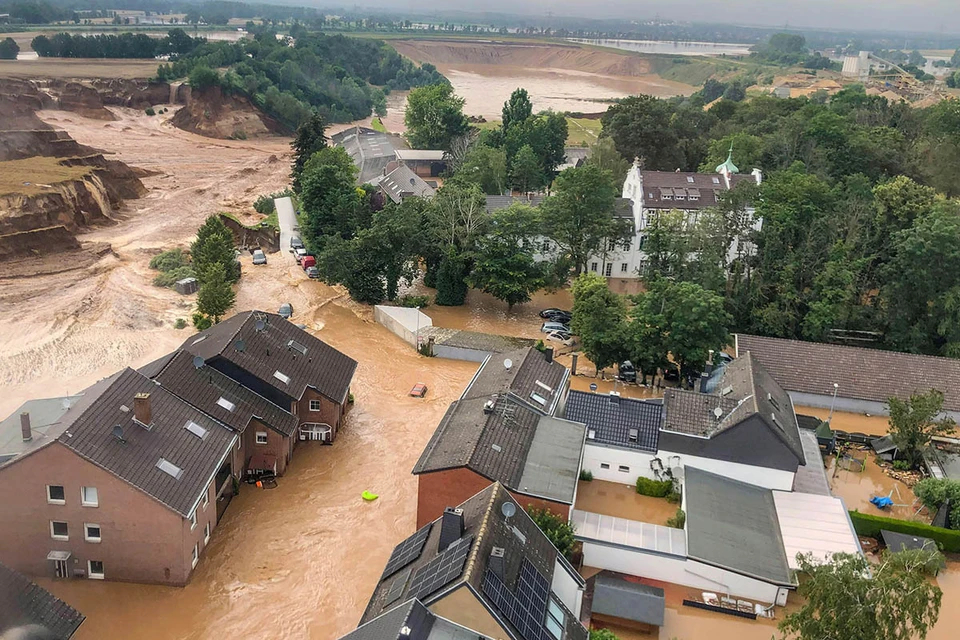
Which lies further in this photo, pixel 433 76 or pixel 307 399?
pixel 433 76

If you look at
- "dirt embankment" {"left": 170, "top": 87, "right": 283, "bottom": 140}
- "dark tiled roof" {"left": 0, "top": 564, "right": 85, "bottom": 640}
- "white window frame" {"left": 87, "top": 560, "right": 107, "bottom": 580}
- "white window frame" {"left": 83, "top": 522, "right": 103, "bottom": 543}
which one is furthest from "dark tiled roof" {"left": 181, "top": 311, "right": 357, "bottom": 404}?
"dirt embankment" {"left": 170, "top": 87, "right": 283, "bottom": 140}

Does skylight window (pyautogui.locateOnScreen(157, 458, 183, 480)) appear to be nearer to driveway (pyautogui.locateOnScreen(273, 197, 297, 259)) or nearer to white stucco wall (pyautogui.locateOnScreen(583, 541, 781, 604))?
white stucco wall (pyautogui.locateOnScreen(583, 541, 781, 604))

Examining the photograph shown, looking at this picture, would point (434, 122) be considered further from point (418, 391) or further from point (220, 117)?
point (418, 391)

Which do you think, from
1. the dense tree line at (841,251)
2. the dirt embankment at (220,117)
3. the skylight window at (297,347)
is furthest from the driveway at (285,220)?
the dirt embankment at (220,117)

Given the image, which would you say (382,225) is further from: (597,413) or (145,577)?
(145,577)

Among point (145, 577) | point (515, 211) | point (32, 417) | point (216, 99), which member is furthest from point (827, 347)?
point (216, 99)

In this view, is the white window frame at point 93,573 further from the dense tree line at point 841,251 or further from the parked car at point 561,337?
the dense tree line at point 841,251
